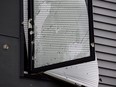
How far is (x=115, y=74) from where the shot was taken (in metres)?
4.49

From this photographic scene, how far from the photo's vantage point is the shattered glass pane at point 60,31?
3357 millimetres

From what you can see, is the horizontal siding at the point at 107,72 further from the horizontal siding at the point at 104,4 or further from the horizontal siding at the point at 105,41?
the horizontal siding at the point at 104,4

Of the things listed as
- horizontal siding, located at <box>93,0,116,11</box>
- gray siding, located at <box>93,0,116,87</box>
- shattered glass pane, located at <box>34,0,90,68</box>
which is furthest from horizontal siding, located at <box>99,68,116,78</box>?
shattered glass pane, located at <box>34,0,90,68</box>

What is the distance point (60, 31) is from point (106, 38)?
126cm

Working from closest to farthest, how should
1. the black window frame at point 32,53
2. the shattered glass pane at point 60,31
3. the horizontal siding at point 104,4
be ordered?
the black window frame at point 32,53
the shattered glass pane at point 60,31
the horizontal siding at point 104,4

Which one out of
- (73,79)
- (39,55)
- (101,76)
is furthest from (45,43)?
(101,76)

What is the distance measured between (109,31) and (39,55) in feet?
4.89

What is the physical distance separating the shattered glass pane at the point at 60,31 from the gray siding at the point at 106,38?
108cm

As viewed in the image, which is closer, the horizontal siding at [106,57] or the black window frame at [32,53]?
the black window frame at [32,53]

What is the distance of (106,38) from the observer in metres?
A: 4.57

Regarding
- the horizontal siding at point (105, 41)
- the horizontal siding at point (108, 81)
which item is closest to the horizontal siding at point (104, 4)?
the horizontal siding at point (105, 41)

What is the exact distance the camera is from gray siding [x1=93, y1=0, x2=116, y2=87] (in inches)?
175

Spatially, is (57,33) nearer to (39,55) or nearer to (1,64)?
(39,55)

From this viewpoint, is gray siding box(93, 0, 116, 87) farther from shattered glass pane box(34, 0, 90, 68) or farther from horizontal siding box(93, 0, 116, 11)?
shattered glass pane box(34, 0, 90, 68)
